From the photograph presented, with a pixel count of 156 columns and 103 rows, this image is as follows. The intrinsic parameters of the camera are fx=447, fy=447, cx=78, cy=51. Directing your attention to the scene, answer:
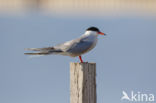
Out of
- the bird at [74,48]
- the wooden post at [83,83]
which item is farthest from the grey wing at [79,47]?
the wooden post at [83,83]

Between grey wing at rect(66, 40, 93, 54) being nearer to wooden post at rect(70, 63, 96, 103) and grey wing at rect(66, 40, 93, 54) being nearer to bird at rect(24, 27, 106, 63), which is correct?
bird at rect(24, 27, 106, 63)

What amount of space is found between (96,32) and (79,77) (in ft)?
3.24

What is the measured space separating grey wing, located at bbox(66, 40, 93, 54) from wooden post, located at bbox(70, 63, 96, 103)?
282 mm

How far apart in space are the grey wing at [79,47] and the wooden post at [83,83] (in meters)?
0.28

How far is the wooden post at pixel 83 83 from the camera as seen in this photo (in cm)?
550

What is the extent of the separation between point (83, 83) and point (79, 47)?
0.59 meters

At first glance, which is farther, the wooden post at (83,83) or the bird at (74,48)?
the bird at (74,48)

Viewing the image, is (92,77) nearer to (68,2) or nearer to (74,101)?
(74,101)

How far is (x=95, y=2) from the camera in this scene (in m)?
24.0

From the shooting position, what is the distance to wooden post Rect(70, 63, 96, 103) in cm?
550

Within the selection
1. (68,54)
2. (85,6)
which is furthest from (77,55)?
(85,6)

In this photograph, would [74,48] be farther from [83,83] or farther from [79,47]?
[83,83]

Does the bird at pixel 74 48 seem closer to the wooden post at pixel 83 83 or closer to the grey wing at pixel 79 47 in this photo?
the grey wing at pixel 79 47

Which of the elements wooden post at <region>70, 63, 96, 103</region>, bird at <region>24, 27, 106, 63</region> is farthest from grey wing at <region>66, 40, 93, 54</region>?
wooden post at <region>70, 63, 96, 103</region>
